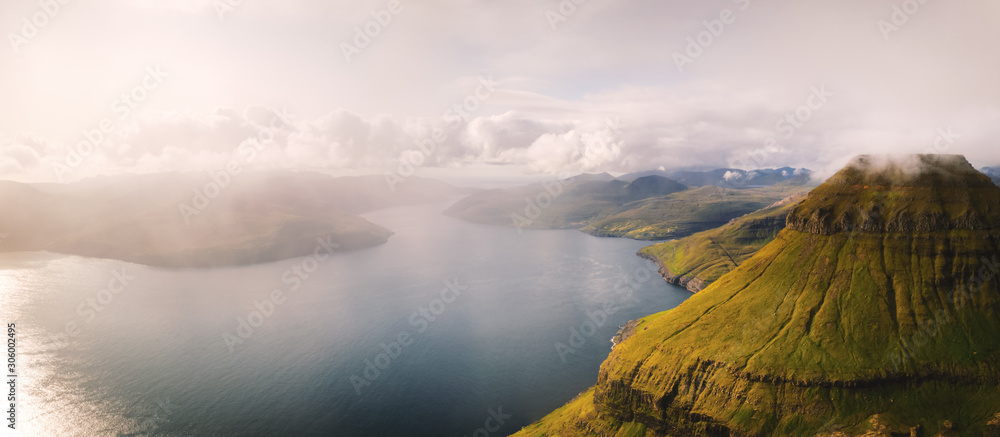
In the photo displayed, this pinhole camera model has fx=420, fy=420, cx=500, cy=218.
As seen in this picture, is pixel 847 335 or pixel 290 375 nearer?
pixel 847 335

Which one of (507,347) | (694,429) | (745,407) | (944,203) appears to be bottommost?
(507,347)

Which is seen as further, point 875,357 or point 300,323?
point 300,323

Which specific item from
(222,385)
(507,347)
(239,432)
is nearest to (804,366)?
(507,347)

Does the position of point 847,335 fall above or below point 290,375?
above

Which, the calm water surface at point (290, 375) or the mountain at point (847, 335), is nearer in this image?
the mountain at point (847, 335)

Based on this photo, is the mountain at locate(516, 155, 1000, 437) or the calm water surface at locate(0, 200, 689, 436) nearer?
the mountain at locate(516, 155, 1000, 437)

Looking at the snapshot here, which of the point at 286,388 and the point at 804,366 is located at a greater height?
the point at 804,366

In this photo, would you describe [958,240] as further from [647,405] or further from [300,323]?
[300,323]

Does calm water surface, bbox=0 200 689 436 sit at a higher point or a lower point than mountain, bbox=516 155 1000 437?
lower
